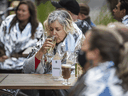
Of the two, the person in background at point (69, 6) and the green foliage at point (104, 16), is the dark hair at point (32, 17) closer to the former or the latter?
the person in background at point (69, 6)

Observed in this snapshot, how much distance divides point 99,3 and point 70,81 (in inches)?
98.2

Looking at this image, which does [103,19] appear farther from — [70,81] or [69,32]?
[70,81]

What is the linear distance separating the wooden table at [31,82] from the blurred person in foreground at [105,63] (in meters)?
0.78

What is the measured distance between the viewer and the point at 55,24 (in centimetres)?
213

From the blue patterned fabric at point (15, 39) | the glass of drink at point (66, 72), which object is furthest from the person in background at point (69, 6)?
the glass of drink at point (66, 72)

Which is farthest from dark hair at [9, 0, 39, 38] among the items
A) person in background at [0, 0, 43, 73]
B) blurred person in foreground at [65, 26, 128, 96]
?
blurred person in foreground at [65, 26, 128, 96]

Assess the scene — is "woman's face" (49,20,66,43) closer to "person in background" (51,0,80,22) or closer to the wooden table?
the wooden table

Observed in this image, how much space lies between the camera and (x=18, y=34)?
3.55 metres

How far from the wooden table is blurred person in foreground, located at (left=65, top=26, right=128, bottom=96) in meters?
0.78

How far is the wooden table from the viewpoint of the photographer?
5.61 ft

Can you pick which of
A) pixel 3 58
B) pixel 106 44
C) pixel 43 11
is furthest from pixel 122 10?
pixel 106 44

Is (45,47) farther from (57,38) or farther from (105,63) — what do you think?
(105,63)

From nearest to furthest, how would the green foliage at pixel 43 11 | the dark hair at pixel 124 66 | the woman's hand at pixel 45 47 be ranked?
the dark hair at pixel 124 66
the woman's hand at pixel 45 47
the green foliage at pixel 43 11

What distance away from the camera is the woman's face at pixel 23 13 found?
3.51m
